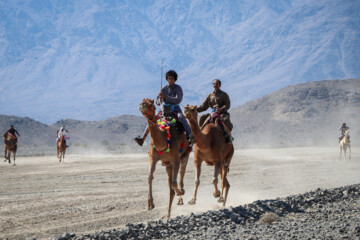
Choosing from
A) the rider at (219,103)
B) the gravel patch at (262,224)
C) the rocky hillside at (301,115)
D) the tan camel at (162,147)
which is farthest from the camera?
the rocky hillside at (301,115)

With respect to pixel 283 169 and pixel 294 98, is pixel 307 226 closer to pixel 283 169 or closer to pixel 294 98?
pixel 283 169

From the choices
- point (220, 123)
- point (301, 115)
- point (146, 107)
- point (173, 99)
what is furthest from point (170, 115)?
point (301, 115)

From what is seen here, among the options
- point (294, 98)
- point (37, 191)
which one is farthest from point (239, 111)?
point (37, 191)

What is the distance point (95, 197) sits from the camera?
15164 millimetres

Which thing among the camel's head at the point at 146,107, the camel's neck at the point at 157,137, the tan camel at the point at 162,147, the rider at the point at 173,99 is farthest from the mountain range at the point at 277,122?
the camel's head at the point at 146,107

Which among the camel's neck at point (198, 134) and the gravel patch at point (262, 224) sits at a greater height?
the camel's neck at point (198, 134)

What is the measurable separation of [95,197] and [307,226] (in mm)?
7651

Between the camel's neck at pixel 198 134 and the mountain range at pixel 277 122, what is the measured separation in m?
65.3

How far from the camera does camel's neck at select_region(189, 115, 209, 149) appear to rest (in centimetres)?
1216

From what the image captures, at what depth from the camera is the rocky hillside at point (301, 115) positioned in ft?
277

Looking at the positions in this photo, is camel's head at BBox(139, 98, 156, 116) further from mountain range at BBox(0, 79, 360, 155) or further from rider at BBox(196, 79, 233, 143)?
mountain range at BBox(0, 79, 360, 155)

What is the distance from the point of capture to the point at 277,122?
3632 inches

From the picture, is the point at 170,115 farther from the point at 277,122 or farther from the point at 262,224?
the point at 277,122

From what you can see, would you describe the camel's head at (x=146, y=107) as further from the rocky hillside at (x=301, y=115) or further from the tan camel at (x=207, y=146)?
the rocky hillside at (x=301, y=115)
